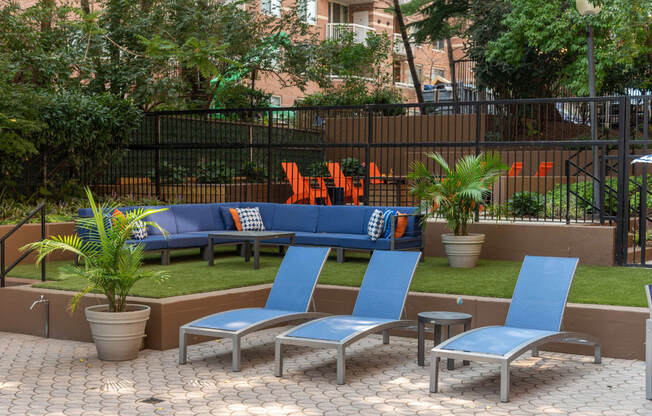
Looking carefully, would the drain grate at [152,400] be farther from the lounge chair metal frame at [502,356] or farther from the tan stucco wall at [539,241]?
the tan stucco wall at [539,241]

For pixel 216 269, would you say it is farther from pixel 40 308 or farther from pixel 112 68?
pixel 112 68

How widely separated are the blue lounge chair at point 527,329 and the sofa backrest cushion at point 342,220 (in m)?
4.98

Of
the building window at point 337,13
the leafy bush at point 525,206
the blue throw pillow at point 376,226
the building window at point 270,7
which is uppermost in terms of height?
the building window at point 337,13

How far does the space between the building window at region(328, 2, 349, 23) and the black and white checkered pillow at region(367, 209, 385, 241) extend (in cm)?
2587

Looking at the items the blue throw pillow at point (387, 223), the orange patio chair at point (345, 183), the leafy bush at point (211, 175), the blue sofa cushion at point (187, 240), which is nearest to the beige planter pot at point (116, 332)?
the blue sofa cushion at point (187, 240)

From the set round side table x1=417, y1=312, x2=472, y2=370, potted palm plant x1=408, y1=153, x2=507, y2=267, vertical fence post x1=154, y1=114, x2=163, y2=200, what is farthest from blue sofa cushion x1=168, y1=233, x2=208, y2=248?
round side table x1=417, y1=312, x2=472, y2=370

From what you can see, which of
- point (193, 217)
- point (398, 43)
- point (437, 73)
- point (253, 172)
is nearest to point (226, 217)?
point (193, 217)

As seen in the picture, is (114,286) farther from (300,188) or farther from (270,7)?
(270,7)

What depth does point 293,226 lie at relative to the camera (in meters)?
13.4

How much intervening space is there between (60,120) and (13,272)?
430 cm

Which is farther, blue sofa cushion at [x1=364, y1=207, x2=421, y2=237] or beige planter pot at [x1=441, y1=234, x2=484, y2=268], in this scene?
blue sofa cushion at [x1=364, y1=207, x2=421, y2=237]

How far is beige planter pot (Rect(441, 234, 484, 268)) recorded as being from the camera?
37.9 feet

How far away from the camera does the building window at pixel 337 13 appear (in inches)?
1430

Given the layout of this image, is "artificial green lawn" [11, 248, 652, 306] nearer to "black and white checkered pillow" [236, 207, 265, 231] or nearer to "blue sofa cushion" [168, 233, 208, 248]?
"blue sofa cushion" [168, 233, 208, 248]
